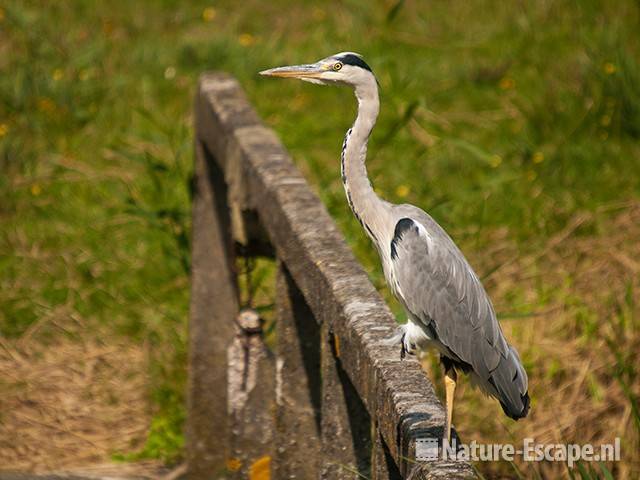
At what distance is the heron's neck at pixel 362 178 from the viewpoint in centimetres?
309

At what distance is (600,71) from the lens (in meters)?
6.29

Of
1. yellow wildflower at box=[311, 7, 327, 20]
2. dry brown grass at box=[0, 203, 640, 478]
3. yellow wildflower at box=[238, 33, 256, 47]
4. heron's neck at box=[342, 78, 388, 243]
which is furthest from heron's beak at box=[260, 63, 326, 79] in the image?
yellow wildflower at box=[311, 7, 327, 20]

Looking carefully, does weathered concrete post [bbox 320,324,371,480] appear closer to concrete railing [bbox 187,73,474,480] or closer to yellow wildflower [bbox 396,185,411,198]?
concrete railing [bbox 187,73,474,480]

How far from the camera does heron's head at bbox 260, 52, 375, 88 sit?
10.3ft

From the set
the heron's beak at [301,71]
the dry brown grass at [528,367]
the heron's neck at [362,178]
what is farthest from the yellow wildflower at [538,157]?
the heron's neck at [362,178]

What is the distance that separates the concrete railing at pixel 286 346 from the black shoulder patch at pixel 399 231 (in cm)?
11

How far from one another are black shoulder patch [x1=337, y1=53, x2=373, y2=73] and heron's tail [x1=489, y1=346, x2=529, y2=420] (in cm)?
85

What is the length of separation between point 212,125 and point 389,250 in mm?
2163

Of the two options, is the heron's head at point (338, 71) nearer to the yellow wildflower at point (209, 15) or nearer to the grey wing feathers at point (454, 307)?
the grey wing feathers at point (454, 307)

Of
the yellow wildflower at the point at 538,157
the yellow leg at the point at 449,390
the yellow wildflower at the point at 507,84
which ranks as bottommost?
the yellow leg at the point at 449,390

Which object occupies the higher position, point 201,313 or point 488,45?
point 488,45

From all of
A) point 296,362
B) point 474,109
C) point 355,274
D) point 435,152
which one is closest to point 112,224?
point 435,152

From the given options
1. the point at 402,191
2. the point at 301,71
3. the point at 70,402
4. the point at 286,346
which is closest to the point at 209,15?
the point at 402,191

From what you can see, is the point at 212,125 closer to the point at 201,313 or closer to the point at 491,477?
the point at 201,313
